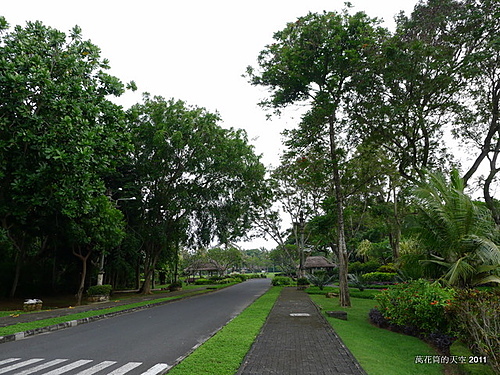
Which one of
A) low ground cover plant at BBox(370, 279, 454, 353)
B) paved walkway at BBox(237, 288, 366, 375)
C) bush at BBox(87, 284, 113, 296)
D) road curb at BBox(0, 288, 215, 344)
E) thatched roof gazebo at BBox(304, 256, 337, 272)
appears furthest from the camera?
thatched roof gazebo at BBox(304, 256, 337, 272)

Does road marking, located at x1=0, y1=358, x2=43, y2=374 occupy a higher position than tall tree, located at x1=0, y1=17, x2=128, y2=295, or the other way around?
tall tree, located at x1=0, y1=17, x2=128, y2=295

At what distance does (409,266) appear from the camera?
455 inches

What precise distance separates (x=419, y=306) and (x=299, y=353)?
3.69 meters

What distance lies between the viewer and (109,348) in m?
7.11

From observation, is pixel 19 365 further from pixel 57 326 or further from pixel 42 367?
pixel 57 326

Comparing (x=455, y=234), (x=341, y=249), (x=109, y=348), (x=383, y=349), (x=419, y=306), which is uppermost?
(x=455, y=234)

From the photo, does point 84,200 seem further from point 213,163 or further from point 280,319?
point 213,163

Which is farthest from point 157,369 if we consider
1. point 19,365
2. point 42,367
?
point 19,365

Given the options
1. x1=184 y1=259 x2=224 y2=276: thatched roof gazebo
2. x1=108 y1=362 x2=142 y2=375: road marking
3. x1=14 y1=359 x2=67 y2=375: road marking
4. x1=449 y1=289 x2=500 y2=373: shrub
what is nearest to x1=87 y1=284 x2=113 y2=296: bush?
x1=14 y1=359 x2=67 y2=375: road marking

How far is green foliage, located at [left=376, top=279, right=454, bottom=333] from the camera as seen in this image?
7801mm

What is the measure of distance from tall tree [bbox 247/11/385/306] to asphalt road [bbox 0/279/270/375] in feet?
27.7

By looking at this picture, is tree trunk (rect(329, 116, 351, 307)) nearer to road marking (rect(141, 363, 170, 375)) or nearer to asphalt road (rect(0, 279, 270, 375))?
asphalt road (rect(0, 279, 270, 375))

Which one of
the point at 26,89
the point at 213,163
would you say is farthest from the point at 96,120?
the point at 213,163

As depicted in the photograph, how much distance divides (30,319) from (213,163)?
13564 millimetres
